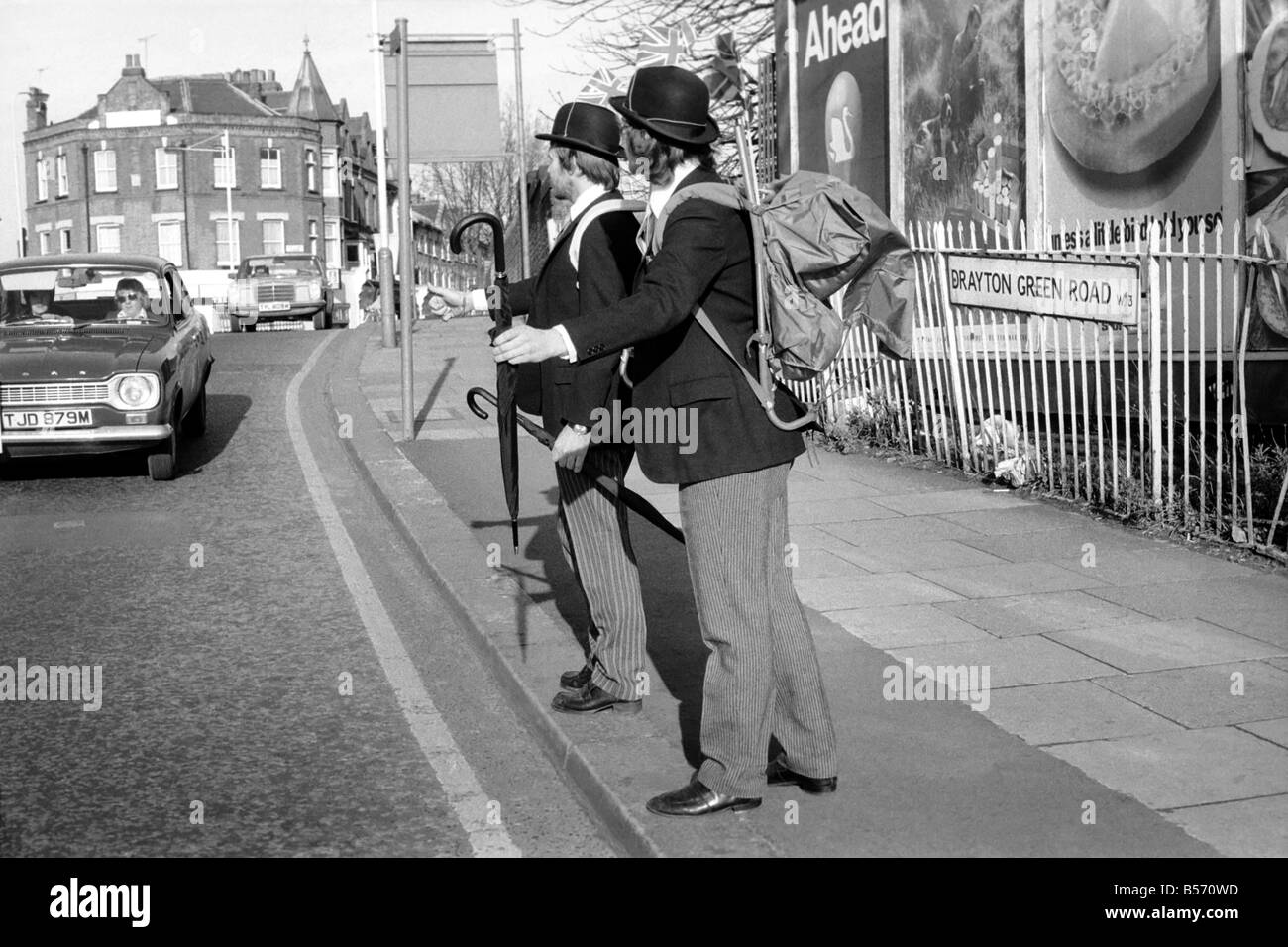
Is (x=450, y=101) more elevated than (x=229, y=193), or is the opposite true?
(x=229, y=193)

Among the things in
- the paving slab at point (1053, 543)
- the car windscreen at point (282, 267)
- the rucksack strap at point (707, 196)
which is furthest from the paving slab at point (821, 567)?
the car windscreen at point (282, 267)

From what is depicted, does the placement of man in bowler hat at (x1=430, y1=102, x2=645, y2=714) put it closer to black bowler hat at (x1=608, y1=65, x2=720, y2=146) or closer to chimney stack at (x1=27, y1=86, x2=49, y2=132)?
black bowler hat at (x1=608, y1=65, x2=720, y2=146)

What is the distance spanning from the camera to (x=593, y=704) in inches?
193

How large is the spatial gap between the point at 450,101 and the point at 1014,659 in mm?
8947

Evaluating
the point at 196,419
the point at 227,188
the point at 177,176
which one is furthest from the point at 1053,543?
the point at 177,176

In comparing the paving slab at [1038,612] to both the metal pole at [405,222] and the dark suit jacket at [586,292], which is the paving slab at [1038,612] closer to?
the dark suit jacket at [586,292]

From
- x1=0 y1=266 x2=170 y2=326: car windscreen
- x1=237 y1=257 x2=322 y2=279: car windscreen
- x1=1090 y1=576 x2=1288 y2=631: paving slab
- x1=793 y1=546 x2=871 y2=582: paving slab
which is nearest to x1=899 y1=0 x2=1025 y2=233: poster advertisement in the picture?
x1=793 y1=546 x2=871 y2=582: paving slab

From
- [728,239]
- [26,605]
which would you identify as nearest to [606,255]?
[728,239]

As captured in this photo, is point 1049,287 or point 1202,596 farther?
point 1049,287

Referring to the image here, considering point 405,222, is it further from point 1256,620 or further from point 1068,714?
point 1068,714
